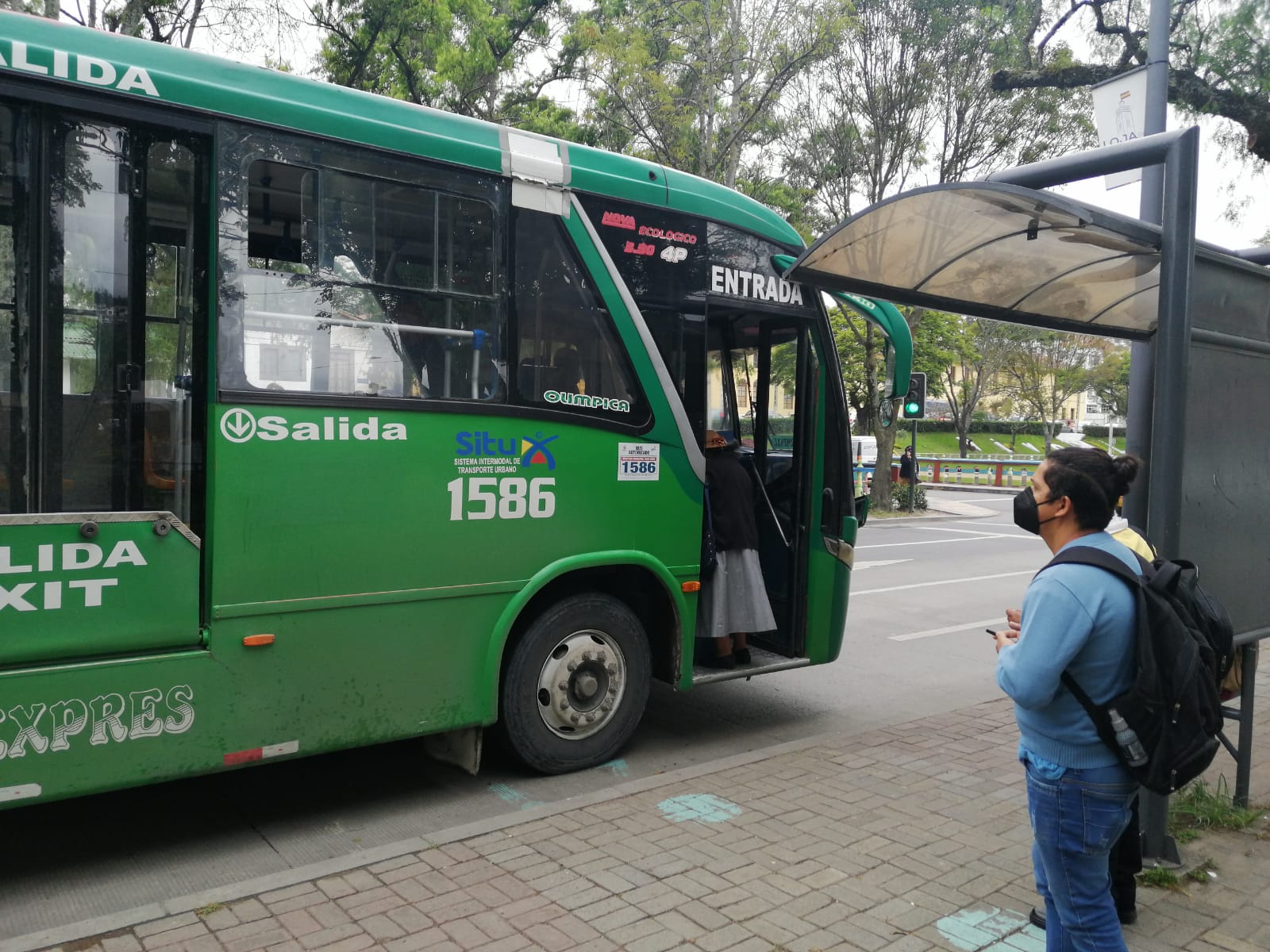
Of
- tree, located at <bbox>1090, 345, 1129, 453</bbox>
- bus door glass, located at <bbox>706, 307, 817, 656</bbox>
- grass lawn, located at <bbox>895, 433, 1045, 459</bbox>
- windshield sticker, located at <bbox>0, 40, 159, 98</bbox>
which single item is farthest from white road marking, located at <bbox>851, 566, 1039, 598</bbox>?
grass lawn, located at <bbox>895, 433, 1045, 459</bbox>

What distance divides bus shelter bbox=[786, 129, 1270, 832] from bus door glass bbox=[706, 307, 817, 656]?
1.38 m

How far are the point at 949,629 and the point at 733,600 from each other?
4.94 meters

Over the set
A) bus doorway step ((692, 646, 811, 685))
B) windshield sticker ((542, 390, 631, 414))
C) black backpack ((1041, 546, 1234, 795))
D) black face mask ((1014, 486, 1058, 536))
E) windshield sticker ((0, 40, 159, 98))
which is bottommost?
bus doorway step ((692, 646, 811, 685))

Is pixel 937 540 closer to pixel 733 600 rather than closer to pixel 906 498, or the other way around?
pixel 906 498

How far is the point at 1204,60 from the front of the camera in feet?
36.8

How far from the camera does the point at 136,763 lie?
3908 mm

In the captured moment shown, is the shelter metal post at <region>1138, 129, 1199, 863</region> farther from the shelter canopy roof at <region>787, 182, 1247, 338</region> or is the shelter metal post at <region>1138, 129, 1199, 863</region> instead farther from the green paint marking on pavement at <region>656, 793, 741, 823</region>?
the green paint marking on pavement at <region>656, 793, 741, 823</region>

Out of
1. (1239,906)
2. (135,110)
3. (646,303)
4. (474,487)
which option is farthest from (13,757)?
(1239,906)

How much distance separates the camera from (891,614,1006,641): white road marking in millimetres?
9711

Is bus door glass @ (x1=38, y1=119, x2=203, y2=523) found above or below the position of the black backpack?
above

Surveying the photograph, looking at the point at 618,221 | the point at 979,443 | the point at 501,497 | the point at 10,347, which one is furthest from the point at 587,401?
the point at 979,443

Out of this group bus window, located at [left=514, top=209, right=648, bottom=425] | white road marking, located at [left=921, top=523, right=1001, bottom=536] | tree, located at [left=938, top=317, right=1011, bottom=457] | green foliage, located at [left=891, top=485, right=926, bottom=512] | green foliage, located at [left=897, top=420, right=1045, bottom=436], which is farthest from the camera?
green foliage, located at [left=897, top=420, right=1045, bottom=436]

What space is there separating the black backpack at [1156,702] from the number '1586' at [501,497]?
2.70 m

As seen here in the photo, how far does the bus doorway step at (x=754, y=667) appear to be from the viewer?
594 cm
